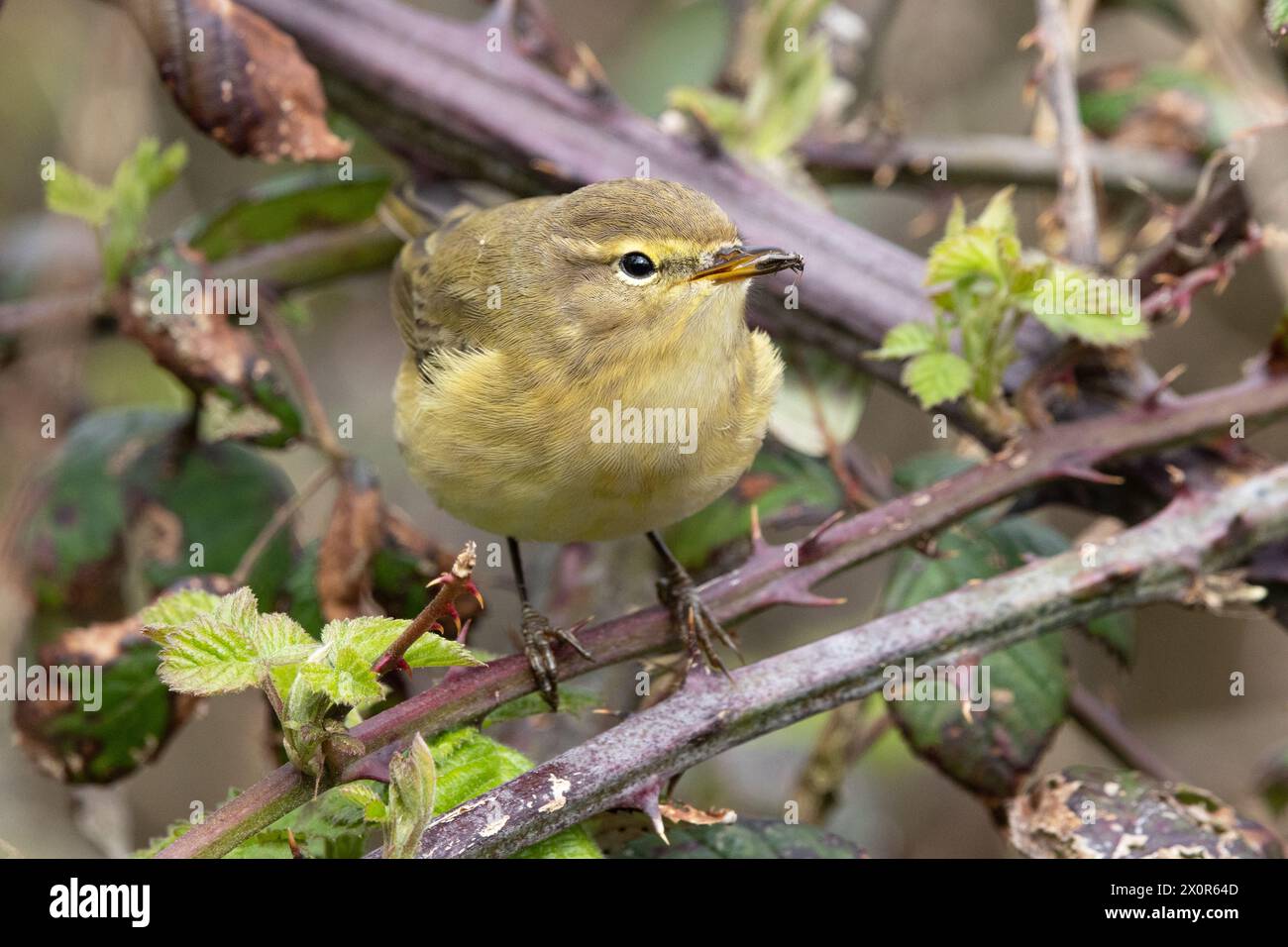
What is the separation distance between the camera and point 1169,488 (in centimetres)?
286

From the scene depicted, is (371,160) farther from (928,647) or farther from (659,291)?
(928,647)

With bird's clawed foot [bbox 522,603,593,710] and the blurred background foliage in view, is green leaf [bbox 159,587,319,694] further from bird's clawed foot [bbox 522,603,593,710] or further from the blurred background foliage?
the blurred background foliage

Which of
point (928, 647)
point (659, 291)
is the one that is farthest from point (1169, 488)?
point (659, 291)

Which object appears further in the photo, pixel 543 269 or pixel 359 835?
pixel 543 269

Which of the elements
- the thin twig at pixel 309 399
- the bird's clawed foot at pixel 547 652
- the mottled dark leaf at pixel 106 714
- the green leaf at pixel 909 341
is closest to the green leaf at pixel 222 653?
the bird's clawed foot at pixel 547 652

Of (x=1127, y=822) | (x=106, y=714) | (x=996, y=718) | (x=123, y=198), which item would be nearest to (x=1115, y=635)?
(x=996, y=718)

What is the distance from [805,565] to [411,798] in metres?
0.97

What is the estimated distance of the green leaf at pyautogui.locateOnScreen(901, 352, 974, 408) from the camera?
2.60 m

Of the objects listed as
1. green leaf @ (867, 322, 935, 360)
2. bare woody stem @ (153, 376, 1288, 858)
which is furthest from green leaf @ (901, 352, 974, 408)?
bare woody stem @ (153, 376, 1288, 858)

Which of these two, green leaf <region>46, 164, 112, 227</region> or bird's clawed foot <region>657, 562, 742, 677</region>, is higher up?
green leaf <region>46, 164, 112, 227</region>

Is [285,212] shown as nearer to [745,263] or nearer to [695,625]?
[745,263]

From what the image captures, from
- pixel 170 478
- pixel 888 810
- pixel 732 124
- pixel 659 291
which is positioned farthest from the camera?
pixel 888 810

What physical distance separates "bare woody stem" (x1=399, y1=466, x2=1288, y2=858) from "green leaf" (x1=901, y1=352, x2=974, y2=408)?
40cm
